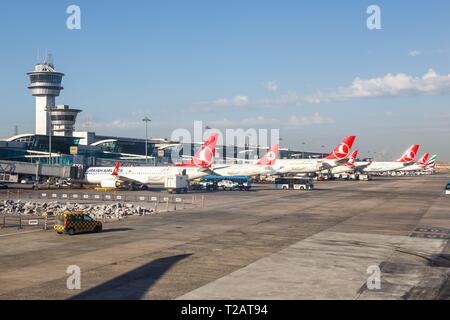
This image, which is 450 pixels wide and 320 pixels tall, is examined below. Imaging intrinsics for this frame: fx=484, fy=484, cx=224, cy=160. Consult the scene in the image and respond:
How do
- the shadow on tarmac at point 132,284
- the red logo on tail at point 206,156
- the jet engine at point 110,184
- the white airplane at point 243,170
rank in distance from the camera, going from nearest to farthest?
the shadow on tarmac at point 132,284 → the red logo on tail at point 206,156 → the jet engine at point 110,184 → the white airplane at point 243,170

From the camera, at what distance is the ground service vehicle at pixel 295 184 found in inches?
3686

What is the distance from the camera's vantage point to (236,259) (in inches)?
1038

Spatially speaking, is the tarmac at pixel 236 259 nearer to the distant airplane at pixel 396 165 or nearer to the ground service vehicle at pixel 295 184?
the ground service vehicle at pixel 295 184

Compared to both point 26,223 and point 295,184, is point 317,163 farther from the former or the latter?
point 26,223

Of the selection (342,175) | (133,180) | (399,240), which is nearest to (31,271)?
(399,240)

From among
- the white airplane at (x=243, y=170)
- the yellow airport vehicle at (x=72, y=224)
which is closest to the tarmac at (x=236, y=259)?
the yellow airport vehicle at (x=72, y=224)

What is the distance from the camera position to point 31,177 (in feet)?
363

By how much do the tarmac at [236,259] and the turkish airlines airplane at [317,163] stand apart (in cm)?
7666

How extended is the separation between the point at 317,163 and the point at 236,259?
324ft

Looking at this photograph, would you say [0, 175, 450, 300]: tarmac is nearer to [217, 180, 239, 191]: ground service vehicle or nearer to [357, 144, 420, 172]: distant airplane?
[217, 180, 239, 191]: ground service vehicle

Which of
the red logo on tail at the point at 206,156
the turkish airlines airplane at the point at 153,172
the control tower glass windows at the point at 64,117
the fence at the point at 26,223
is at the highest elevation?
the control tower glass windows at the point at 64,117

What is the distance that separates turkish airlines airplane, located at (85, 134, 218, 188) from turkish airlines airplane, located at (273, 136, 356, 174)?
39.8 m

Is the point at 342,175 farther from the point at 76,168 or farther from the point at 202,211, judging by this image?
the point at 202,211

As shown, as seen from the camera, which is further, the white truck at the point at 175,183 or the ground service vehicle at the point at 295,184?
the ground service vehicle at the point at 295,184
